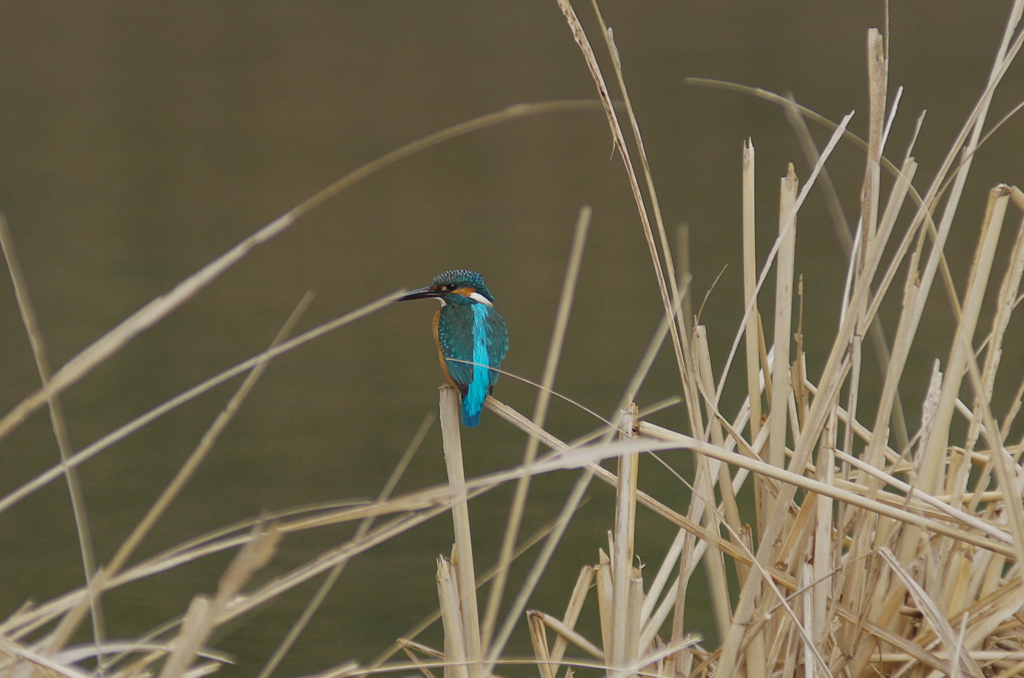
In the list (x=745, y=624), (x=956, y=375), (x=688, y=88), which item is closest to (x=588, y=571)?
(x=745, y=624)

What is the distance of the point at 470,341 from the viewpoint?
2373 millimetres

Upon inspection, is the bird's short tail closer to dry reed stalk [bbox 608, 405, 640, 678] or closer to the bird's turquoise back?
the bird's turquoise back

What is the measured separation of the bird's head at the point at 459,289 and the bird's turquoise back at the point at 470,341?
0.7 inches

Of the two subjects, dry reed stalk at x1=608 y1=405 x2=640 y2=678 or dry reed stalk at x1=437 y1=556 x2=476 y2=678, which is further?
dry reed stalk at x1=437 y1=556 x2=476 y2=678

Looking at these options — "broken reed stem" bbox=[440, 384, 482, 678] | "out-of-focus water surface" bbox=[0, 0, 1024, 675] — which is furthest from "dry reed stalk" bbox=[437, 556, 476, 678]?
"out-of-focus water surface" bbox=[0, 0, 1024, 675]

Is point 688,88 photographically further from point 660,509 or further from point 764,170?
point 660,509

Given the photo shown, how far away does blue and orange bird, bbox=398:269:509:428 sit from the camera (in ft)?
7.45

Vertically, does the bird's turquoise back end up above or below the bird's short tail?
above

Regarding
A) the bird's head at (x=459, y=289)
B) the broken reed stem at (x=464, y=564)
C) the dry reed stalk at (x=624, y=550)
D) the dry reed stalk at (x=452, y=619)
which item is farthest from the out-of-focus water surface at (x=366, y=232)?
the bird's head at (x=459, y=289)

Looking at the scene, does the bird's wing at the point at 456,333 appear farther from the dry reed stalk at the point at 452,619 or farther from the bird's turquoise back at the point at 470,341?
the dry reed stalk at the point at 452,619

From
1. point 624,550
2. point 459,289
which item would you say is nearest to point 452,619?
point 624,550

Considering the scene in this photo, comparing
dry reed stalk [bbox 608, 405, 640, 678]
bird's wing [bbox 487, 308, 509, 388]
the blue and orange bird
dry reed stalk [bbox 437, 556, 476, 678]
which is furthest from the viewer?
bird's wing [bbox 487, 308, 509, 388]

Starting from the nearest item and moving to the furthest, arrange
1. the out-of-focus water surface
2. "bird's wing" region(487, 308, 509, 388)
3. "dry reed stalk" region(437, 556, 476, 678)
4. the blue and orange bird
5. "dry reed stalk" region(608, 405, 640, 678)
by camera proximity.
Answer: "dry reed stalk" region(608, 405, 640, 678) → "dry reed stalk" region(437, 556, 476, 678) → the blue and orange bird → "bird's wing" region(487, 308, 509, 388) → the out-of-focus water surface

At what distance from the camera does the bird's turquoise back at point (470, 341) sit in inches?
89.7
